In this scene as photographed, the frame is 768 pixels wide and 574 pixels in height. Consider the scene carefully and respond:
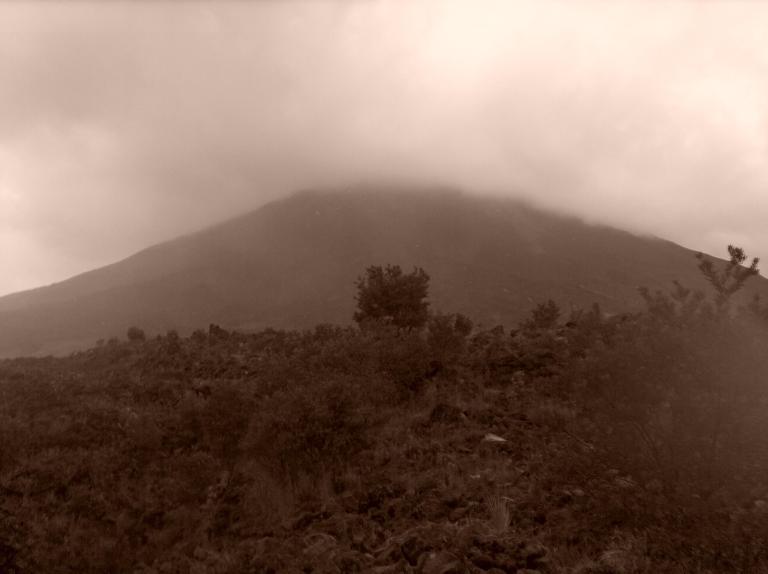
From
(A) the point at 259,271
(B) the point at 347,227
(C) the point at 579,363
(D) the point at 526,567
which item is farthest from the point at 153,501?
(B) the point at 347,227

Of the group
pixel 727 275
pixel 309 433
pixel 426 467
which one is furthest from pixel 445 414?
pixel 727 275

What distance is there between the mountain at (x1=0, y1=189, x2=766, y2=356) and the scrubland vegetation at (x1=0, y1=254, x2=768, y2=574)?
280ft

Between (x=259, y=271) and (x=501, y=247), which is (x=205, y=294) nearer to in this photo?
(x=259, y=271)

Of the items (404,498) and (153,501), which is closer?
(404,498)

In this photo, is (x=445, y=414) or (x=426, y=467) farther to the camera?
(x=445, y=414)

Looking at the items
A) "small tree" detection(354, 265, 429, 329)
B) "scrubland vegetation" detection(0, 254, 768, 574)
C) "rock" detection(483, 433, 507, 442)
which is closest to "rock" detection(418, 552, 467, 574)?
"scrubland vegetation" detection(0, 254, 768, 574)

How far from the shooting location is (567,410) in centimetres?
1227

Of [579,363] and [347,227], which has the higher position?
[347,227]

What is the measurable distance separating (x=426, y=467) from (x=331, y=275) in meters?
142

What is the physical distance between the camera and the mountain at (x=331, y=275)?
386ft

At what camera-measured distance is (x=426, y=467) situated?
1034 centimetres

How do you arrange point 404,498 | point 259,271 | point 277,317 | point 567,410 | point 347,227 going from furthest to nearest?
point 347,227
point 259,271
point 277,317
point 567,410
point 404,498

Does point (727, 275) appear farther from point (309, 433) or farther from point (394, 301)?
point (394, 301)

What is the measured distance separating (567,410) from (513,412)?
127cm
